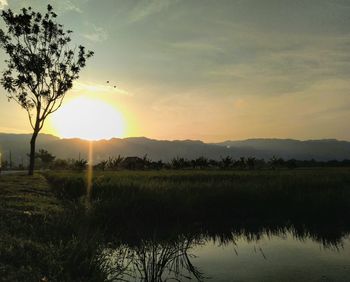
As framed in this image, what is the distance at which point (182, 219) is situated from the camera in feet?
63.5

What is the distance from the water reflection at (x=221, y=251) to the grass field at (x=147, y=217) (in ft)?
0.45

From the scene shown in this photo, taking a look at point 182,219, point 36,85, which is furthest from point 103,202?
point 36,85

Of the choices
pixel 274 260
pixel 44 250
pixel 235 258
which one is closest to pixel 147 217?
pixel 235 258

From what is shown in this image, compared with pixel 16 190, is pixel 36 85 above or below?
above

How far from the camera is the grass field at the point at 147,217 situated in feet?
31.2

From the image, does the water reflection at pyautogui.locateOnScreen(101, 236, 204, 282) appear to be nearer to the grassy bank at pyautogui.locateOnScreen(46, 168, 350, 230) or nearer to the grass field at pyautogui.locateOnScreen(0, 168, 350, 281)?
the grass field at pyautogui.locateOnScreen(0, 168, 350, 281)

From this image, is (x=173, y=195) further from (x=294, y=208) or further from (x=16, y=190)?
(x=16, y=190)

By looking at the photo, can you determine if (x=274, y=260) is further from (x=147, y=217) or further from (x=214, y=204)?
(x=214, y=204)

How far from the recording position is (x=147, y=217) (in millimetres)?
18688

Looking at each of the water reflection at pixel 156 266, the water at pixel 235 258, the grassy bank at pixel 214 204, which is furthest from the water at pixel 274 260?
the grassy bank at pixel 214 204

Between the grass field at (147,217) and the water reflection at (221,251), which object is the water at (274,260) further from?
the grass field at (147,217)

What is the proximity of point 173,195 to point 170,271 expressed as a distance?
8.86 m

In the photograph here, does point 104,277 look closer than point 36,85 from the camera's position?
Yes

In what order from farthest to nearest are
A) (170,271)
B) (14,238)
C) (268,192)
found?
1. (268,192)
2. (170,271)
3. (14,238)
